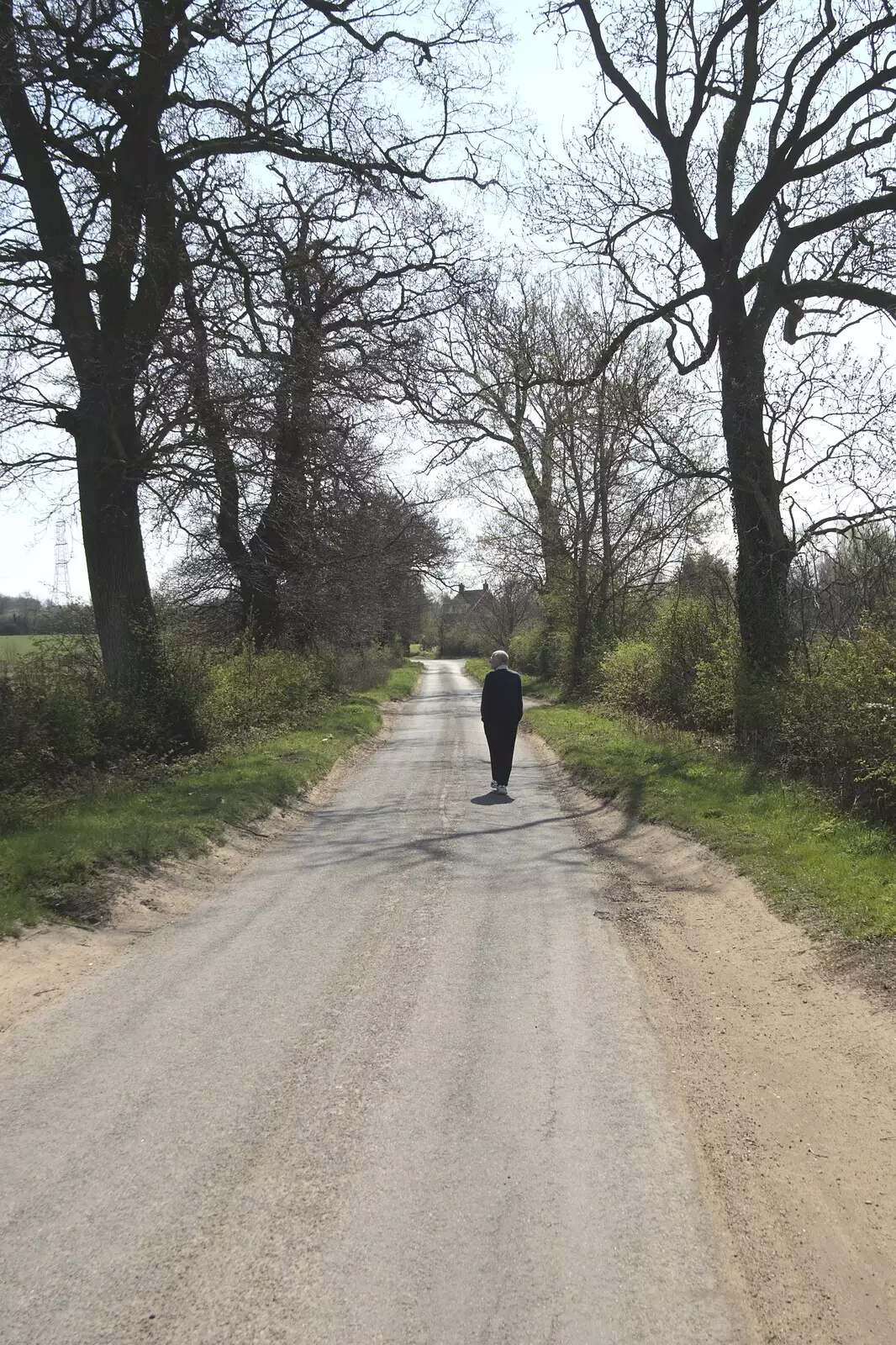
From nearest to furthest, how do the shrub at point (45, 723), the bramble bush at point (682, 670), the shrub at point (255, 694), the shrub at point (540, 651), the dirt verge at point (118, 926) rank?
the dirt verge at point (118, 926) → the shrub at point (45, 723) → the bramble bush at point (682, 670) → the shrub at point (255, 694) → the shrub at point (540, 651)

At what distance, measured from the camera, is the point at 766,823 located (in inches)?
374

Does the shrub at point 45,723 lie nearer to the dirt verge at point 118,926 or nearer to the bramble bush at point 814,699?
the dirt verge at point 118,926

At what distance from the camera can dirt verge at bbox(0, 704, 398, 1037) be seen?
Result: 19.1 feet

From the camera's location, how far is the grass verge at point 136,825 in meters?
7.29

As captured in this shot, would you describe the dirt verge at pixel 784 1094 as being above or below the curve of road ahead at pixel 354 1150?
below

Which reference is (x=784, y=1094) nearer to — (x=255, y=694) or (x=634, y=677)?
(x=255, y=694)

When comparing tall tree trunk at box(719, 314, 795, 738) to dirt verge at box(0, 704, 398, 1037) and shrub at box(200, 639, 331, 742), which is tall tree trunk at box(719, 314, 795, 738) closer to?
A: dirt verge at box(0, 704, 398, 1037)

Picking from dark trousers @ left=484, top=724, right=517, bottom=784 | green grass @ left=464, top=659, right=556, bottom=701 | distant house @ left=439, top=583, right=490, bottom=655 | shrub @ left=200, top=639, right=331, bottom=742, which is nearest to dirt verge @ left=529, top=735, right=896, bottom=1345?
dark trousers @ left=484, top=724, right=517, bottom=784

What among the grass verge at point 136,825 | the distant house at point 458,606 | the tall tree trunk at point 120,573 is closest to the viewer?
the grass verge at point 136,825

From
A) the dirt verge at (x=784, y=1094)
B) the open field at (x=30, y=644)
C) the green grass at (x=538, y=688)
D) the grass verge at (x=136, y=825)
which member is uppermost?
the open field at (x=30, y=644)

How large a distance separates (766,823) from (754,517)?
693 centimetres

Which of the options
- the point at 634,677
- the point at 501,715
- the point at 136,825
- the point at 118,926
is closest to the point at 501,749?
the point at 501,715

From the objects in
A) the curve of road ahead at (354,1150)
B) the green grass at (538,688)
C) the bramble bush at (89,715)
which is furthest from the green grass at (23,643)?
the green grass at (538,688)

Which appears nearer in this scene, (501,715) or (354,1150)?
(354,1150)
